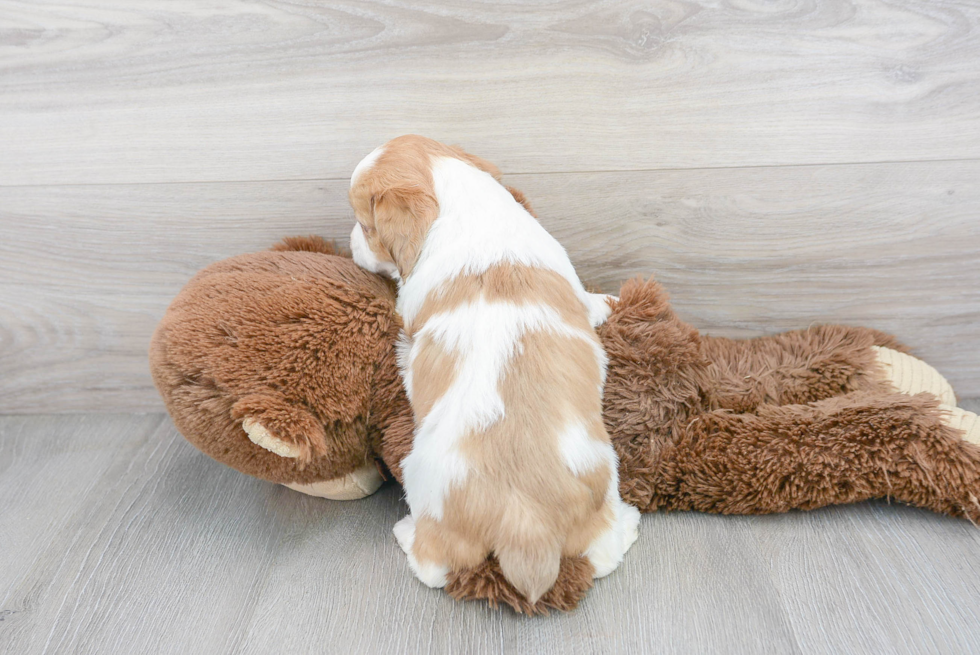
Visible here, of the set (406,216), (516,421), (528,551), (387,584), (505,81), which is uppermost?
(505,81)

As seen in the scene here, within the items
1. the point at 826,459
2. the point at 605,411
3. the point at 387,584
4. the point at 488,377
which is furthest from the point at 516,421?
the point at 826,459

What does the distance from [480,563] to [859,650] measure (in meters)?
0.52

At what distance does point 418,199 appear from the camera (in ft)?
3.20

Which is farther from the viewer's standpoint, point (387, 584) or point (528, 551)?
point (387, 584)

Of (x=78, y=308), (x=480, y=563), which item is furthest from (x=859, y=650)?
(x=78, y=308)

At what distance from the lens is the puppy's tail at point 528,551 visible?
87cm

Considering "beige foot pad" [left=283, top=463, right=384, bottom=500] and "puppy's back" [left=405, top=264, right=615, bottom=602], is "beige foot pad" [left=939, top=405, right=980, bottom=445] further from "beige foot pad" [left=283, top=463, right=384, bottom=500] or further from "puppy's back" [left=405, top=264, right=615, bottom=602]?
"beige foot pad" [left=283, top=463, right=384, bottom=500]

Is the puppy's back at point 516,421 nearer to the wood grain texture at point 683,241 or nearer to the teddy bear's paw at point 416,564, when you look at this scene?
the teddy bear's paw at point 416,564

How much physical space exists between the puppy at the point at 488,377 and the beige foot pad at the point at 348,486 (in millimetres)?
185

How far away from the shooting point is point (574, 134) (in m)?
1.19

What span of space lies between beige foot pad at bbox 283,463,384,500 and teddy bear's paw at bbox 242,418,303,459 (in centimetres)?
15

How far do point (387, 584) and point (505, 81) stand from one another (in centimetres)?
86

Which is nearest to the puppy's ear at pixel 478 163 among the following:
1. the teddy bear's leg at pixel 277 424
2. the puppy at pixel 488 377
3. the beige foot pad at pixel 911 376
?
the puppy at pixel 488 377

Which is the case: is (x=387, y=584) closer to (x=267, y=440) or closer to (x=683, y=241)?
(x=267, y=440)
